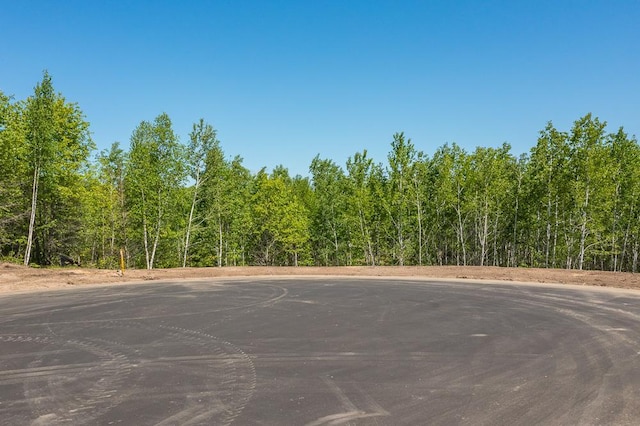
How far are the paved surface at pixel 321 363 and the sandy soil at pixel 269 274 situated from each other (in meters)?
7.72

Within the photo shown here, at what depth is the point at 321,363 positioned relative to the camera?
665 cm

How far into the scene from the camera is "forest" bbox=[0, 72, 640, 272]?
3122 centimetres

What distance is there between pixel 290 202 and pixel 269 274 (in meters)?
20.3

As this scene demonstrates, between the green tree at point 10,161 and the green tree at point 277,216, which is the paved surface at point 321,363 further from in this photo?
the green tree at point 277,216

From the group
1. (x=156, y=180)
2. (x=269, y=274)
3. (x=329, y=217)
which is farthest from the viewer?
(x=329, y=217)

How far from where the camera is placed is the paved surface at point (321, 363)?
185 inches

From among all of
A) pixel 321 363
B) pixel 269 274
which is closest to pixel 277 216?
pixel 269 274

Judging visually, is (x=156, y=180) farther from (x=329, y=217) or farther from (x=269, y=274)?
(x=329, y=217)

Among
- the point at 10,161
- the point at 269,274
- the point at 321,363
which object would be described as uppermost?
the point at 10,161

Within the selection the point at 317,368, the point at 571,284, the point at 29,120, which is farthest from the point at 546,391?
the point at 29,120

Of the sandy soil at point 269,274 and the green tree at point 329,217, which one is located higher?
the green tree at point 329,217

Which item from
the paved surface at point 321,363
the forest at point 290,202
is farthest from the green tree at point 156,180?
the paved surface at point 321,363

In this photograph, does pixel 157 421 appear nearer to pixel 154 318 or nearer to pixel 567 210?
pixel 154 318

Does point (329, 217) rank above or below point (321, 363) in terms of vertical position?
above
